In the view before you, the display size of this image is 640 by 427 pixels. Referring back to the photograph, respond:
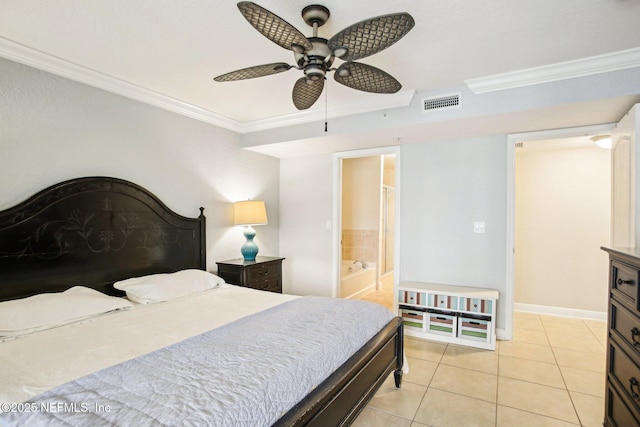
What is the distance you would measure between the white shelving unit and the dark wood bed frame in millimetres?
1100

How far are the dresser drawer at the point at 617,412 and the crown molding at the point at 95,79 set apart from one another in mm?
3798

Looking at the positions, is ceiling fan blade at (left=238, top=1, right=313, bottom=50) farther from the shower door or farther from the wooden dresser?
the shower door

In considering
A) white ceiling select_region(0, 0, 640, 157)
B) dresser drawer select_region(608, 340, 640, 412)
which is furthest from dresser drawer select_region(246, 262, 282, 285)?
dresser drawer select_region(608, 340, 640, 412)

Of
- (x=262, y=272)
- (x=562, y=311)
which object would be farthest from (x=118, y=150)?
(x=562, y=311)

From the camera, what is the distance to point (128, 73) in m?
2.60

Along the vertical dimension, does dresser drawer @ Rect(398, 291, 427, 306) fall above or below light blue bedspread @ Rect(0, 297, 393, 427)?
below

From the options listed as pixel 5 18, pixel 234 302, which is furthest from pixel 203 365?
pixel 5 18

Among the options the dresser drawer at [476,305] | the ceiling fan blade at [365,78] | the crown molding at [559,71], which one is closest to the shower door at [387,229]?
the dresser drawer at [476,305]

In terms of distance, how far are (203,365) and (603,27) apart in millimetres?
2827

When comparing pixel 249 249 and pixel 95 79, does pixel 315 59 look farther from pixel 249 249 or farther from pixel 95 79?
pixel 249 249

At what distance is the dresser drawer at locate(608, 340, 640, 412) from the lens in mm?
1453

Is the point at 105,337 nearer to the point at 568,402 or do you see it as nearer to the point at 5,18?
the point at 5,18

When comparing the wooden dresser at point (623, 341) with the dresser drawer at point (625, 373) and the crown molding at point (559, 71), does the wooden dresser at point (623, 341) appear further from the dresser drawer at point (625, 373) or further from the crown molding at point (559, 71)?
the crown molding at point (559, 71)

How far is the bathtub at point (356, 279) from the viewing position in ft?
15.5
